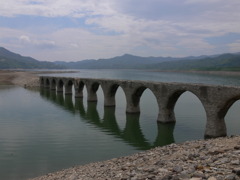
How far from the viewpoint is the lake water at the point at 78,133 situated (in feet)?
71.9

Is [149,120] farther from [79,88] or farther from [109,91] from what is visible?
[79,88]

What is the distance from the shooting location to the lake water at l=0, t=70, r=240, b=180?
21922 mm

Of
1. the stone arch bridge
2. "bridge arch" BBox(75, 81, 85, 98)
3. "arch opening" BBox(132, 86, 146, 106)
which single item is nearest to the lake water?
the stone arch bridge

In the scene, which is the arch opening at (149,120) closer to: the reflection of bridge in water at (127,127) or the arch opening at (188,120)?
the reflection of bridge in water at (127,127)

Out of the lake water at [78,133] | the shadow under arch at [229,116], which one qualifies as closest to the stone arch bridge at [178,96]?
the shadow under arch at [229,116]

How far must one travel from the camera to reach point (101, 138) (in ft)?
94.5

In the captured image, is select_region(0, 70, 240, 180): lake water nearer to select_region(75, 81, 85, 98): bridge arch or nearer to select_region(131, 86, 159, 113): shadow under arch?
select_region(131, 86, 159, 113): shadow under arch

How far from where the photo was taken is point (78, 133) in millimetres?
30812

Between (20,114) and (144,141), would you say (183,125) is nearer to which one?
(144,141)

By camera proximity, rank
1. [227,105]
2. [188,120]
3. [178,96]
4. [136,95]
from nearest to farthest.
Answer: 1. [227,105]
2. [178,96]
3. [188,120]
4. [136,95]

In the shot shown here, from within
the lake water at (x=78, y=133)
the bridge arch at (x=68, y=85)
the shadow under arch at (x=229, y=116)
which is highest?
the bridge arch at (x=68, y=85)

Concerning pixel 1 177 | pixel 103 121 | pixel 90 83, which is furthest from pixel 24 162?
pixel 90 83

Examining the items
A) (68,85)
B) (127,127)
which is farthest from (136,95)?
(68,85)

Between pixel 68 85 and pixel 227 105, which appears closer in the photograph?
pixel 227 105
